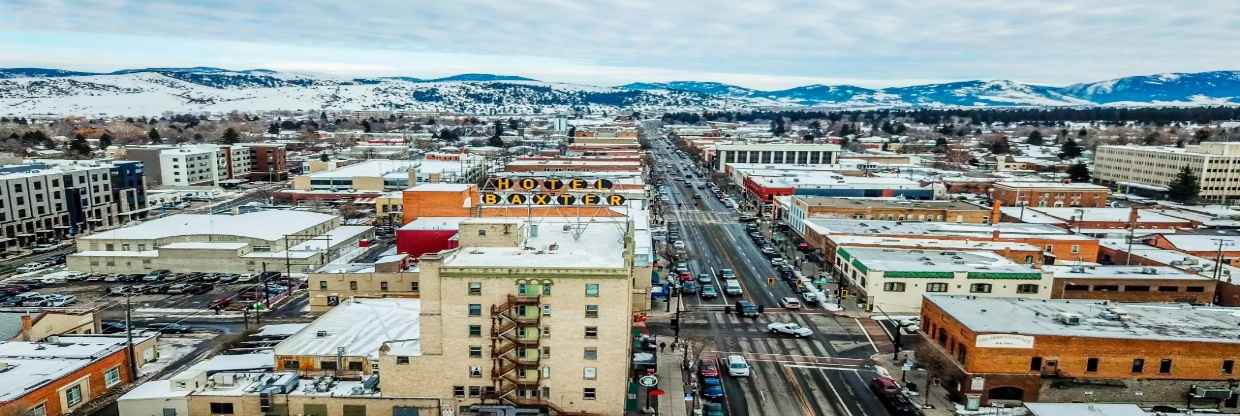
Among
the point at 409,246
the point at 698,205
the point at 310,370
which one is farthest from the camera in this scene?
the point at 698,205

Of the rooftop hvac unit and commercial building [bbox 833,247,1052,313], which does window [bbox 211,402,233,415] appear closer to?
commercial building [bbox 833,247,1052,313]

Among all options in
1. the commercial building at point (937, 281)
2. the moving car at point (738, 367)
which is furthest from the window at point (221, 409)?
the commercial building at point (937, 281)

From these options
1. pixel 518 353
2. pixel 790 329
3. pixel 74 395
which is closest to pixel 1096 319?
pixel 790 329

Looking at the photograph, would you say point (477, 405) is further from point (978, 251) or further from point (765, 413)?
point (978, 251)

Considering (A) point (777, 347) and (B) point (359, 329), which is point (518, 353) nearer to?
(B) point (359, 329)

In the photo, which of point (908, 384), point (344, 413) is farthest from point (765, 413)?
point (344, 413)

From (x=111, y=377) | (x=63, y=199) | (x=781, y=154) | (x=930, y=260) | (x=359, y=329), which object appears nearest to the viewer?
(x=111, y=377)
